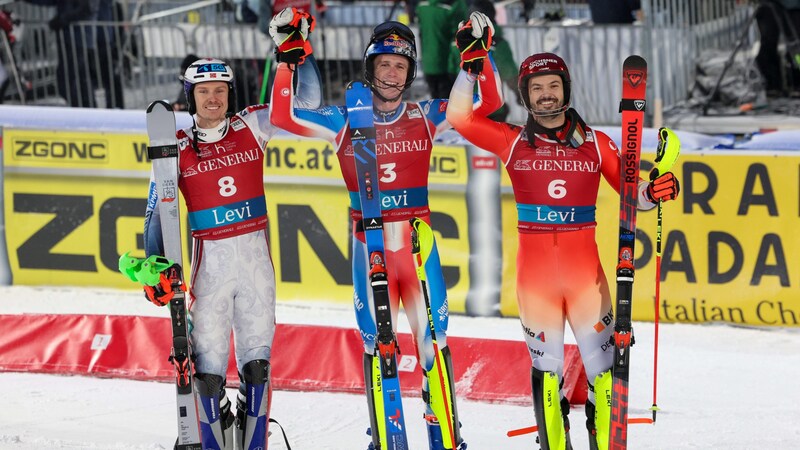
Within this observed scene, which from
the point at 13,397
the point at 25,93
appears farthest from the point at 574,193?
the point at 25,93

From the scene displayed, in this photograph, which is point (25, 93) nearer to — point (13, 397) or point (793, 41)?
point (13, 397)

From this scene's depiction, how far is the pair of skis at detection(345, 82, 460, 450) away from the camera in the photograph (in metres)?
6.99

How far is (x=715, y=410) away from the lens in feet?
27.7

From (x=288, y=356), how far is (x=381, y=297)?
246cm

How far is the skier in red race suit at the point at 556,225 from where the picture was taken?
272 inches

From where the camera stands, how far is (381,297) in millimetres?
7000

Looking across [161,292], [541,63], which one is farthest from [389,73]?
[161,292]

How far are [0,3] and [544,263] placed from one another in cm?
1053

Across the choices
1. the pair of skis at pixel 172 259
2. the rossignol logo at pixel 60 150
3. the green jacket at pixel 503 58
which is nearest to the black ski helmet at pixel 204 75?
the pair of skis at pixel 172 259

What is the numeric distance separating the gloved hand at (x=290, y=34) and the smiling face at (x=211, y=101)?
35 cm

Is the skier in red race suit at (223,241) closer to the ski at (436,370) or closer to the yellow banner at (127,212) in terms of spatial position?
the ski at (436,370)

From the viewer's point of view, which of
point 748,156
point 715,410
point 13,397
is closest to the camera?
point 715,410

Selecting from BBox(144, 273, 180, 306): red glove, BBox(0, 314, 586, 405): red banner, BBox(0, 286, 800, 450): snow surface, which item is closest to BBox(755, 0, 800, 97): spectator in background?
BBox(0, 286, 800, 450): snow surface

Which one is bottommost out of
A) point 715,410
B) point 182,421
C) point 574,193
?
point 715,410
